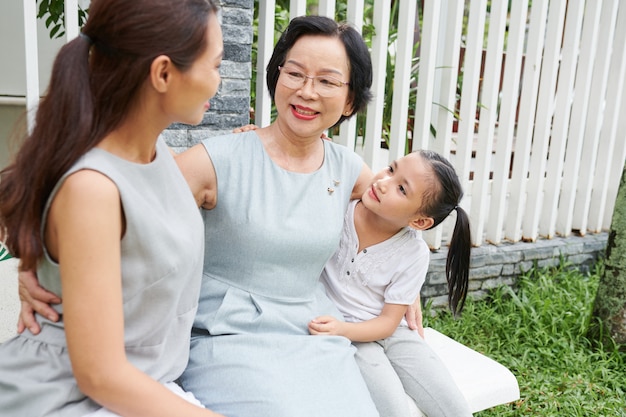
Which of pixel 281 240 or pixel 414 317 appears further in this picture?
pixel 414 317

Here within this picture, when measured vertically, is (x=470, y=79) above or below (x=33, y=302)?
above

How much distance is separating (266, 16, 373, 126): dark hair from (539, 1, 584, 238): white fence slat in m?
A: 2.63

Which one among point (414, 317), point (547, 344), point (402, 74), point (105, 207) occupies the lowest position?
point (547, 344)

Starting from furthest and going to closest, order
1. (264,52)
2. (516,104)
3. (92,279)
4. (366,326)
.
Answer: (516,104)
(264,52)
(366,326)
(92,279)

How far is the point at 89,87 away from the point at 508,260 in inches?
129

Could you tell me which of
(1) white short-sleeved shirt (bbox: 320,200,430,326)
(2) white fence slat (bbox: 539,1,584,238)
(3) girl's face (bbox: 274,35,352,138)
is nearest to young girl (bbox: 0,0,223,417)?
(3) girl's face (bbox: 274,35,352,138)

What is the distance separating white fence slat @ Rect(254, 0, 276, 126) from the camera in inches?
111

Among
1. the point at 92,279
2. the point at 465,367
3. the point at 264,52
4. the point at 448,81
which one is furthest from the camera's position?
the point at 448,81

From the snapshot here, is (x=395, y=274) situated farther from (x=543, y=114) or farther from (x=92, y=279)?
(x=543, y=114)

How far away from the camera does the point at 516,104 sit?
4133 millimetres

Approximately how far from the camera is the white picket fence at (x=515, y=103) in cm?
333

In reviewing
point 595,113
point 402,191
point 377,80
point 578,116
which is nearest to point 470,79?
point 377,80

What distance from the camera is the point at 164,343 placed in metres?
1.43

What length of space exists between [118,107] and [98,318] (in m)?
0.39
